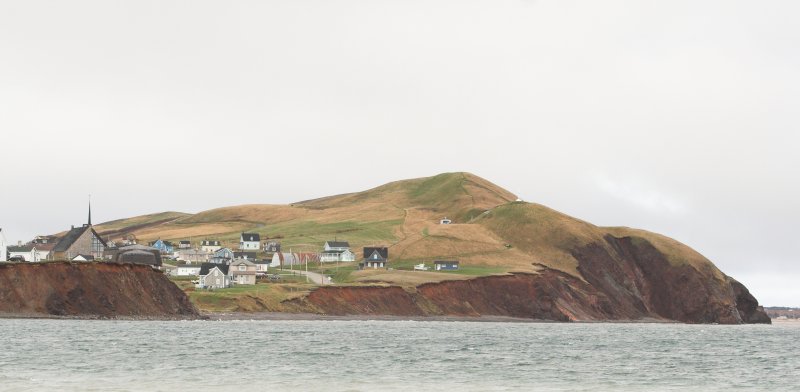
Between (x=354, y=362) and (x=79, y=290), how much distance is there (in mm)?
72710

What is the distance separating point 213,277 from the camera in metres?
190

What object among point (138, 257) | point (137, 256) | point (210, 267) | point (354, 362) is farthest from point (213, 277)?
point (354, 362)

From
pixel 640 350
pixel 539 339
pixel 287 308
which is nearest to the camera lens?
pixel 640 350

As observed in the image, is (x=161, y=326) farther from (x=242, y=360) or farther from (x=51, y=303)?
(x=242, y=360)

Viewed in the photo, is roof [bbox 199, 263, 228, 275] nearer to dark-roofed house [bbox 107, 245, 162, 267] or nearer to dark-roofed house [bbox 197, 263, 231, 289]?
dark-roofed house [bbox 197, 263, 231, 289]

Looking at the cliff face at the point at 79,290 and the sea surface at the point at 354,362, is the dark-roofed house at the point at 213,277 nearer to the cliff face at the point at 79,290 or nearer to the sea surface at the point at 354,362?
the cliff face at the point at 79,290

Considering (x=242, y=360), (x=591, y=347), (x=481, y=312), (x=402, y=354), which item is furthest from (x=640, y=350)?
(x=481, y=312)

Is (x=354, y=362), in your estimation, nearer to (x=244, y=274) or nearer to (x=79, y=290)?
(x=79, y=290)

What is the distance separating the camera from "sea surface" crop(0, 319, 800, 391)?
65438 mm

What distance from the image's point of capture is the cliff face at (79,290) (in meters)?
139

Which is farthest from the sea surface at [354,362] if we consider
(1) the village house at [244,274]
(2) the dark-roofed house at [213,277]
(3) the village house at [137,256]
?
(1) the village house at [244,274]

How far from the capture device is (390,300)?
609ft

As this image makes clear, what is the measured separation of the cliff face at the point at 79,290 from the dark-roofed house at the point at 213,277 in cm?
3714

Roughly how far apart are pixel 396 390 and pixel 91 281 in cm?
9054
